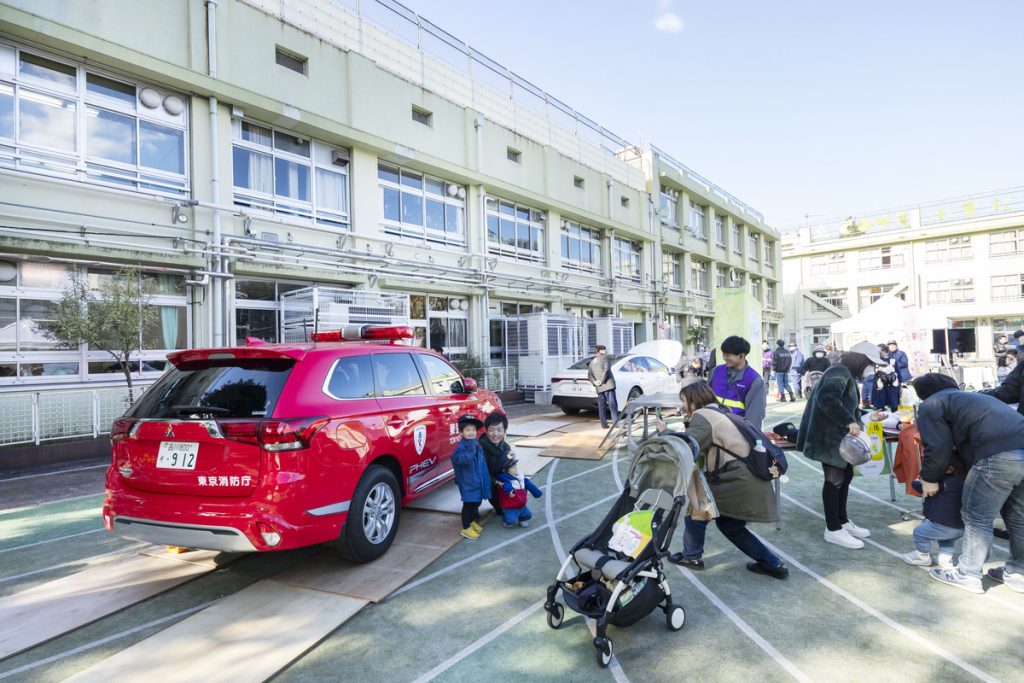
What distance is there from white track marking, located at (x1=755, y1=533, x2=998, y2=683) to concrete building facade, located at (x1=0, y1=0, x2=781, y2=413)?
400 inches

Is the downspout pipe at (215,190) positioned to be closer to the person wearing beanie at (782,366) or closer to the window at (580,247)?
the window at (580,247)

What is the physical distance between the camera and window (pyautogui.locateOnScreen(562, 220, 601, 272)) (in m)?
19.8

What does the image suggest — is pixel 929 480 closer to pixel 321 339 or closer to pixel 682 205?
pixel 321 339

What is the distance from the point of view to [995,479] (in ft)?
A: 11.5

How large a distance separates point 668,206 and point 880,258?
2513cm

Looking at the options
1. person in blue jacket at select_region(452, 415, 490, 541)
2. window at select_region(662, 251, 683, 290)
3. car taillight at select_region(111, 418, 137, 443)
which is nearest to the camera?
car taillight at select_region(111, 418, 137, 443)

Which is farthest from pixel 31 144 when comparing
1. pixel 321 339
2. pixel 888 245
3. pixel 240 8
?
pixel 888 245

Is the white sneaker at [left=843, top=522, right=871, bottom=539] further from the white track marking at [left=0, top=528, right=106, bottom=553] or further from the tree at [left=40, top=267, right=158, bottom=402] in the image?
the tree at [left=40, top=267, right=158, bottom=402]

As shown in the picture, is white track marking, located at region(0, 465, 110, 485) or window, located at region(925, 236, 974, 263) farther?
window, located at region(925, 236, 974, 263)

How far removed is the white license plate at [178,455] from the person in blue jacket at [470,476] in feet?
6.96

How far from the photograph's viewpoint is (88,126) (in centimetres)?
905

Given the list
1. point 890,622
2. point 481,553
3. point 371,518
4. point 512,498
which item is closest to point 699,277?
point 512,498

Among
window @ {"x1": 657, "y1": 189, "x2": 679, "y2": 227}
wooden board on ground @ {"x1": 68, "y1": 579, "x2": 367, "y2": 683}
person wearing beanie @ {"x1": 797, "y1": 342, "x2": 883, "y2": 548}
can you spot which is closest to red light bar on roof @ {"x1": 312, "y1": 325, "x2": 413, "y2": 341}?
wooden board on ground @ {"x1": 68, "y1": 579, "x2": 367, "y2": 683}

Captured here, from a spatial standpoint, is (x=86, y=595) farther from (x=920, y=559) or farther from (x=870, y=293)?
(x=870, y=293)
